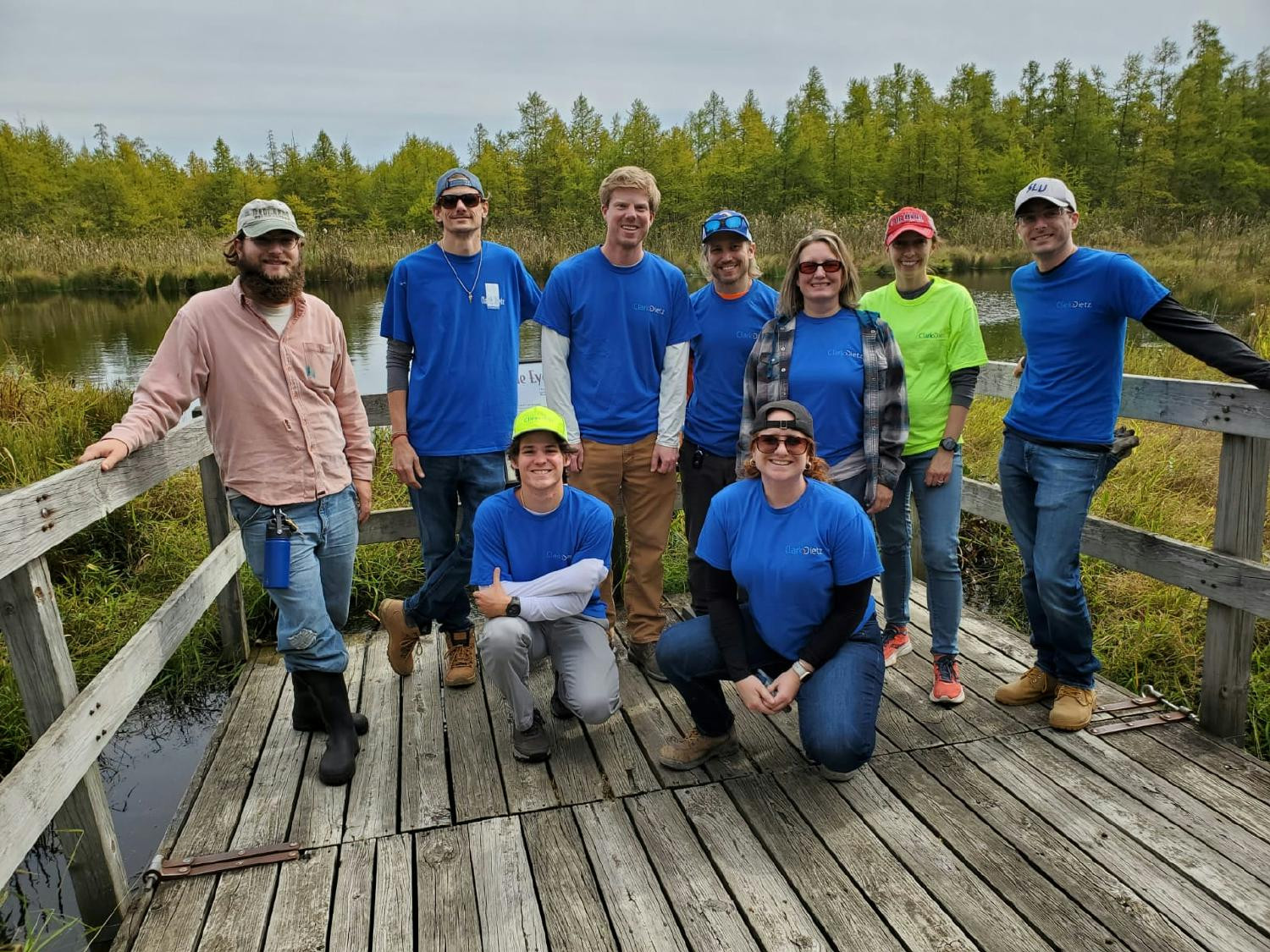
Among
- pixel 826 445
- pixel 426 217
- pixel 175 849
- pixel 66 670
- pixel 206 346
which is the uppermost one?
pixel 426 217

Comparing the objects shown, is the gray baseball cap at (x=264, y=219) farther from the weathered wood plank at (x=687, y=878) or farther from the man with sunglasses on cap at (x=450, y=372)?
the weathered wood plank at (x=687, y=878)

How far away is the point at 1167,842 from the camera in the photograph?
8.09ft

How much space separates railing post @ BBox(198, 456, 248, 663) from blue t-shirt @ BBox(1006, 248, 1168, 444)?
3312 millimetres

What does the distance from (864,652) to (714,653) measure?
19.3 inches

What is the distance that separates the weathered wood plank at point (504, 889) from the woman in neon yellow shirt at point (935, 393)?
183 cm

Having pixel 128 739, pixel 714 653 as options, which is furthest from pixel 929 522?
pixel 128 739

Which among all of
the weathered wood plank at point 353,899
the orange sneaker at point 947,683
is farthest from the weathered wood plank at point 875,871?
the weathered wood plank at point 353,899

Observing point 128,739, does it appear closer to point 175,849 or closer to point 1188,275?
point 175,849

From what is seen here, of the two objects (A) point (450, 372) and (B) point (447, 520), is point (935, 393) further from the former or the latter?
(B) point (447, 520)

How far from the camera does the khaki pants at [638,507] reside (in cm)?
350

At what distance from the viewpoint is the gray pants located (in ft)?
9.66

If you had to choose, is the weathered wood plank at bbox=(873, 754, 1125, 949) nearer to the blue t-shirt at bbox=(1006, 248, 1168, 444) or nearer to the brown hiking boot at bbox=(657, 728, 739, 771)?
the brown hiking boot at bbox=(657, 728, 739, 771)

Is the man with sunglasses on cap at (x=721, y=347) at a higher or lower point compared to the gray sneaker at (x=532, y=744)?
higher

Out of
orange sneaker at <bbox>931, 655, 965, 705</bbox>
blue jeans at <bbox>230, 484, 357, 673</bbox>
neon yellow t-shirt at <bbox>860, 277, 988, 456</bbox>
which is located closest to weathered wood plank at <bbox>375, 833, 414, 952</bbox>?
blue jeans at <bbox>230, 484, 357, 673</bbox>
